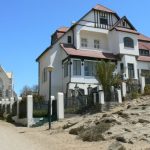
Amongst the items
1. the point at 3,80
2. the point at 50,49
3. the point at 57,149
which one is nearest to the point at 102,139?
the point at 57,149

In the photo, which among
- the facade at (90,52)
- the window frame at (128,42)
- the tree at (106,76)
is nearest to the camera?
the tree at (106,76)

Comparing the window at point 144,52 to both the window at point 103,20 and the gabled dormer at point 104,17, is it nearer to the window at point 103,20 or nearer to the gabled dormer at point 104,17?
the gabled dormer at point 104,17

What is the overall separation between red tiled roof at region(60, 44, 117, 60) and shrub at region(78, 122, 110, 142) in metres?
19.0

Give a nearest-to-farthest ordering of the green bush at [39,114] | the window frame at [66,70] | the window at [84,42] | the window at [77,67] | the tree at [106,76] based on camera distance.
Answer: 1. the green bush at [39,114]
2. the tree at [106,76]
3. the window at [77,67]
4. the window frame at [66,70]
5. the window at [84,42]

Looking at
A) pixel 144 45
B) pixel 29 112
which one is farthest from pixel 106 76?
pixel 144 45

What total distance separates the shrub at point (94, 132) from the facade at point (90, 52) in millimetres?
17535

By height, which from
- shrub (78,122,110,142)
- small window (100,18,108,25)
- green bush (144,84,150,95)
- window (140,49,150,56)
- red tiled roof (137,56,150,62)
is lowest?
shrub (78,122,110,142)

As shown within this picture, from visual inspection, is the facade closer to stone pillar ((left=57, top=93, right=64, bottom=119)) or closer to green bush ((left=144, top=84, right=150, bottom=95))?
green bush ((left=144, top=84, right=150, bottom=95))

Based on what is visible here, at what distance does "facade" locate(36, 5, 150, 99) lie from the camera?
3706 centimetres

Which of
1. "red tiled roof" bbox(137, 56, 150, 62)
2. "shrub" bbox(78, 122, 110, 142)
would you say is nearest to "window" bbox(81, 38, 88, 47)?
"red tiled roof" bbox(137, 56, 150, 62)

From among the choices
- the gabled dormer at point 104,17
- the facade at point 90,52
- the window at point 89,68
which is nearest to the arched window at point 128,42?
the facade at point 90,52

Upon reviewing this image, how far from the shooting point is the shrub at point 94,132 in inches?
647

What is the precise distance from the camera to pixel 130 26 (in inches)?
1658

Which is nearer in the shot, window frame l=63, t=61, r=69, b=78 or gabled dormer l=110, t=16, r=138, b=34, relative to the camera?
window frame l=63, t=61, r=69, b=78
